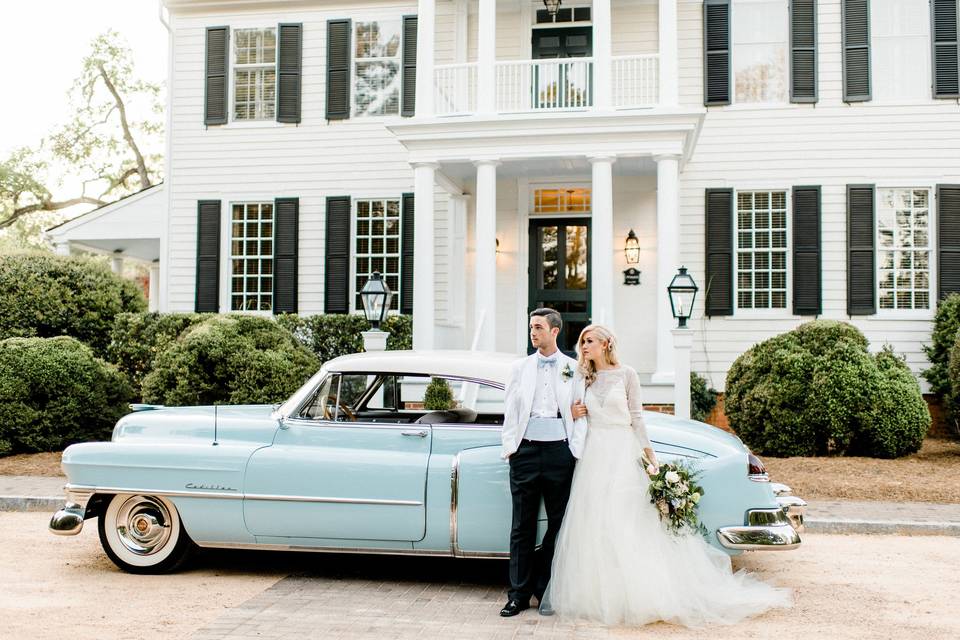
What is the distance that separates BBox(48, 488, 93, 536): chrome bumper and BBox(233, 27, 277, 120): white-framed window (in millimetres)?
11412

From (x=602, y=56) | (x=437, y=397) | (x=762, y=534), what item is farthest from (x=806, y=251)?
(x=762, y=534)

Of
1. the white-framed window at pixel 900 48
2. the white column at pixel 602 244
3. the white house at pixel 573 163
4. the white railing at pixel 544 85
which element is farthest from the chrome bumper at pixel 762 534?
the white-framed window at pixel 900 48

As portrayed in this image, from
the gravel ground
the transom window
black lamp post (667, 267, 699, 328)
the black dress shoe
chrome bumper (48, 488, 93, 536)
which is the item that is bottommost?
the gravel ground

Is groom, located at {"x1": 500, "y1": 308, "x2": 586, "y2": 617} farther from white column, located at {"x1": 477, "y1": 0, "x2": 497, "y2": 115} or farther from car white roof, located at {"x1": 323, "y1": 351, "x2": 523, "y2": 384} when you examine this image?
white column, located at {"x1": 477, "y1": 0, "x2": 497, "y2": 115}

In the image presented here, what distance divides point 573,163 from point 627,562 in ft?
29.8

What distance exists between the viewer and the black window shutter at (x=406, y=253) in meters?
15.1

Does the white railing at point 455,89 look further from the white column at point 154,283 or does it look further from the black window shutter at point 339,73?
the white column at point 154,283

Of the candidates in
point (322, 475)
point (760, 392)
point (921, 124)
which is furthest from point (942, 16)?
point (322, 475)

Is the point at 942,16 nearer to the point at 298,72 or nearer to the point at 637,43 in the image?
the point at 637,43

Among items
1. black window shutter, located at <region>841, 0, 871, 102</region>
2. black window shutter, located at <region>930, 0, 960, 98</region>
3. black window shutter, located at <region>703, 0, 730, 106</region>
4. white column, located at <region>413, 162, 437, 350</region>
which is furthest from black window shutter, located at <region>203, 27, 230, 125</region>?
black window shutter, located at <region>930, 0, 960, 98</region>

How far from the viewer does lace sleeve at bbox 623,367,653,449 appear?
5246 mm

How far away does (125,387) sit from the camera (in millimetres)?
12180

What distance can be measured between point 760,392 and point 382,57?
9.03 m

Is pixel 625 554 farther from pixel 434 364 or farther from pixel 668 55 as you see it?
pixel 668 55
